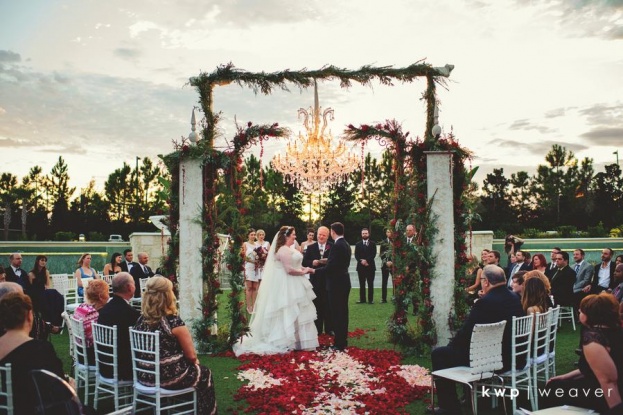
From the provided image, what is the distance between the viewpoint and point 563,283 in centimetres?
955

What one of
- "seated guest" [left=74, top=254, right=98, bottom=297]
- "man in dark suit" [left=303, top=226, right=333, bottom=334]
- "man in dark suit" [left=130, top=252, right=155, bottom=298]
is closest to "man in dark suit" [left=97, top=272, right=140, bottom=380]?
"man in dark suit" [left=303, top=226, right=333, bottom=334]

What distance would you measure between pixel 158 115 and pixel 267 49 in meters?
6.02

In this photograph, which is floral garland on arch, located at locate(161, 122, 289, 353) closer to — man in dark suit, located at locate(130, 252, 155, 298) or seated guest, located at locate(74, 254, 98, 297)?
seated guest, located at locate(74, 254, 98, 297)

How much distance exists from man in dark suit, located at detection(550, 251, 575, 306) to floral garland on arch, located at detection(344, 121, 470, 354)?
3.22 metres

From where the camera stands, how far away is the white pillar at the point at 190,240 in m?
7.77

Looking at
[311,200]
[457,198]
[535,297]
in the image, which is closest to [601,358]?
[535,297]

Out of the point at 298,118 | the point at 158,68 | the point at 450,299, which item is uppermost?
the point at 158,68

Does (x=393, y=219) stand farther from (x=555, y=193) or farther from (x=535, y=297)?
(x=555, y=193)

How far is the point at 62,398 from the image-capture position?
2.82 m

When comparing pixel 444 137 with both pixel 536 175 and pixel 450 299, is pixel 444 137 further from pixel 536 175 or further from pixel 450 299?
pixel 536 175

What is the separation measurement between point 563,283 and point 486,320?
5819 millimetres

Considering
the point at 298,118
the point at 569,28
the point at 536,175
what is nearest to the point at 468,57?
the point at 569,28

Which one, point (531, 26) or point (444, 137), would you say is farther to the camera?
point (531, 26)

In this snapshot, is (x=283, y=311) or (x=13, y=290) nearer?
(x=13, y=290)
